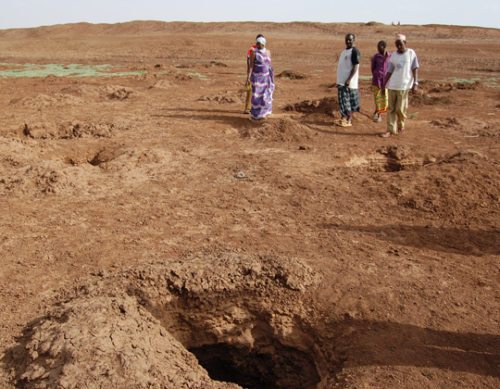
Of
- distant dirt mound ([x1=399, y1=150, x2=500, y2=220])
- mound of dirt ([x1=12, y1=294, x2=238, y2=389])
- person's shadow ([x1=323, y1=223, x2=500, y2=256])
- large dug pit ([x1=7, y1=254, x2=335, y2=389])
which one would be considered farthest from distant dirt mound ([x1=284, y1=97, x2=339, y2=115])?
mound of dirt ([x1=12, y1=294, x2=238, y2=389])

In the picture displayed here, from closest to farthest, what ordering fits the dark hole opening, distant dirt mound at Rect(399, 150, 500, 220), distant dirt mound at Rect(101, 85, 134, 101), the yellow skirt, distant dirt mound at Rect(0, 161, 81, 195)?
the dark hole opening → distant dirt mound at Rect(399, 150, 500, 220) → distant dirt mound at Rect(0, 161, 81, 195) → the yellow skirt → distant dirt mound at Rect(101, 85, 134, 101)

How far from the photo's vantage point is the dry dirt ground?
3270 millimetres

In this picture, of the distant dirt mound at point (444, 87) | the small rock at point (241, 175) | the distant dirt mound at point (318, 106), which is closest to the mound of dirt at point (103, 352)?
the small rock at point (241, 175)

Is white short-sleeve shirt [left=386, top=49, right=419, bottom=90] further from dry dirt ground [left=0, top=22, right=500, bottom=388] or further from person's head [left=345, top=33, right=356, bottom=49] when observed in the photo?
dry dirt ground [left=0, top=22, right=500, bottom=388]

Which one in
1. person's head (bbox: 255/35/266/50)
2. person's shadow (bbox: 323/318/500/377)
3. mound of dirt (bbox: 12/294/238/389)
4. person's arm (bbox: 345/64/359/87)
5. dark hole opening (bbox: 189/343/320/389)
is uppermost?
person's head (bbox: 255/35/266/50)

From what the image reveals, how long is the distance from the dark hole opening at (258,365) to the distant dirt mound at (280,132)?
4.14 meters

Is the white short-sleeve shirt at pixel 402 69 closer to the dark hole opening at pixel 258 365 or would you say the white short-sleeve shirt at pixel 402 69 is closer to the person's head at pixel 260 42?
the person's head at pixel 260 42

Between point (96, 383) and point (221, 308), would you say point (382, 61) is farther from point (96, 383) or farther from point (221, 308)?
point (96, 383)

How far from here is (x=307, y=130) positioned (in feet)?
26.6

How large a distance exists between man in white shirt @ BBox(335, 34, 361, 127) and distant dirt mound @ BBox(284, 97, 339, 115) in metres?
0.65

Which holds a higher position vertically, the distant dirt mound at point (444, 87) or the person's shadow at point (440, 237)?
the distant dirt mound at point (444, 87)

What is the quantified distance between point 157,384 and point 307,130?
5.78 meters

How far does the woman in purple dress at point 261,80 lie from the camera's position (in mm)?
8523

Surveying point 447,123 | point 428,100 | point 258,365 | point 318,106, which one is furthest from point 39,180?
point 428,100
